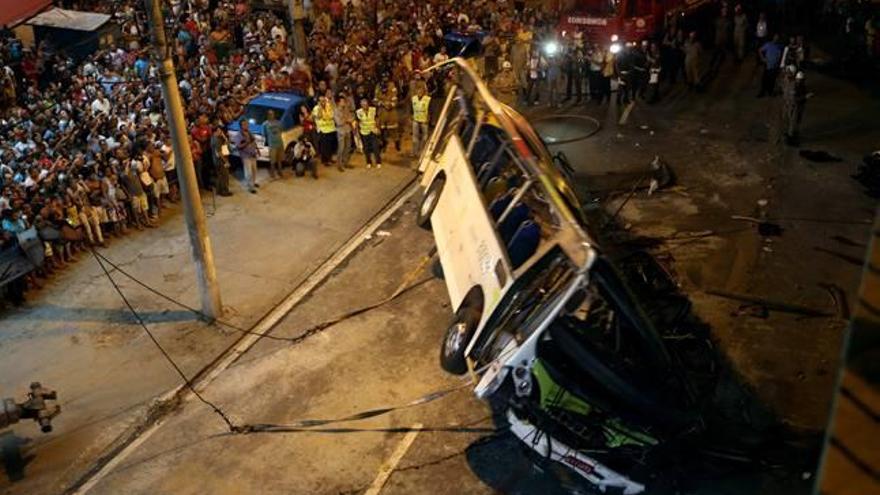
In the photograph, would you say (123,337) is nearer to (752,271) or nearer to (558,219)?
(558,219)

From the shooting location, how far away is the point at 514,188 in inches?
411

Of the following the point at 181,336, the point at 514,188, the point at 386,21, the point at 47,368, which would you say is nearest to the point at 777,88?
the point at 386,21

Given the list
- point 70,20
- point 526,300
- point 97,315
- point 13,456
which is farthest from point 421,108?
point 70,20

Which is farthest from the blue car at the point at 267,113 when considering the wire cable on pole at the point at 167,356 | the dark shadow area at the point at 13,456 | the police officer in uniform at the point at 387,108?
the dark shadow area at the point at 13,456

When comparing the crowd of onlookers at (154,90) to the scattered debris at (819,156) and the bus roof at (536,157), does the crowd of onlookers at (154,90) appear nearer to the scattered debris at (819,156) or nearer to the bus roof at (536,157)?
the bus roof at (536,157)

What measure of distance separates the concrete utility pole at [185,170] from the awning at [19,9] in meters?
8.64

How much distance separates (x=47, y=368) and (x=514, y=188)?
648 cm

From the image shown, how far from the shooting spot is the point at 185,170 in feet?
35.1

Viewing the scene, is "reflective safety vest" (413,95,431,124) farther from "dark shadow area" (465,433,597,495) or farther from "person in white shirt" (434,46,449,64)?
"dark shadow area" (465,433,597,495)

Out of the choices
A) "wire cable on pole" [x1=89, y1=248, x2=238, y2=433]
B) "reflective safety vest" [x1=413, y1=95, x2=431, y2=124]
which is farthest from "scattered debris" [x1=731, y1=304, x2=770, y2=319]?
"reflective safety vest" [x1=413, y1=95, x2=431, y2=124]

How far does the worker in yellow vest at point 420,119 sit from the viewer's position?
54.9 feet

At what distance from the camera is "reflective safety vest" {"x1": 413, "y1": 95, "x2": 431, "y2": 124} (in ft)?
54.7

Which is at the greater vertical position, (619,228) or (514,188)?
(514,188)

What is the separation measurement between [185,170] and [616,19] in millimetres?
12993
